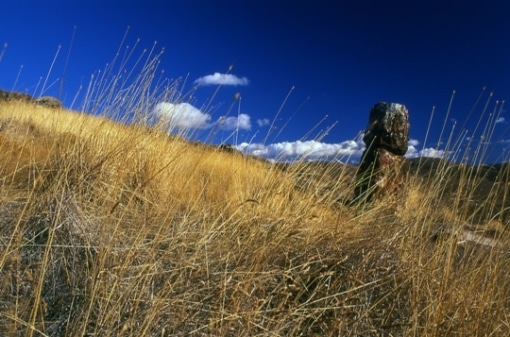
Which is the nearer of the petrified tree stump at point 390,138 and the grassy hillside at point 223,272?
the grassy hillside at point 223,272

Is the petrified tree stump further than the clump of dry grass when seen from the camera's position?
Yes

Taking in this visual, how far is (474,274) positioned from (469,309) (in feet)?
Result: 0.74

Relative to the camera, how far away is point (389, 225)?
2.95 meters

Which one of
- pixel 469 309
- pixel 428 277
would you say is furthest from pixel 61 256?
pixel 469 309

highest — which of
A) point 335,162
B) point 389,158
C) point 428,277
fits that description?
point 389,158

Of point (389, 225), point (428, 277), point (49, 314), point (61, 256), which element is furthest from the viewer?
point (389, 225)

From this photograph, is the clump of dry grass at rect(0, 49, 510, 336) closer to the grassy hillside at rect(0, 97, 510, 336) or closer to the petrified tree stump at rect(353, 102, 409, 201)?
the grassy hillside at rect(0, 97, 510, 336)

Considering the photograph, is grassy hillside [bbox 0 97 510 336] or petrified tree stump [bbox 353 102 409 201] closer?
grassy hillside [bbox 0 97 510 336]

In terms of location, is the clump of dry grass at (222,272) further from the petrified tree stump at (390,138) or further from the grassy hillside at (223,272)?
the petrified tree stump at (390,138)

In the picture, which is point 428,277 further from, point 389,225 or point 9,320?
point 9,320

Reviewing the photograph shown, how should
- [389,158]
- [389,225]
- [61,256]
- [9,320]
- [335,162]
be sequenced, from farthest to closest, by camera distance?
[389,158] → [335,162] → [389,225] → [61,256] → [9,320]

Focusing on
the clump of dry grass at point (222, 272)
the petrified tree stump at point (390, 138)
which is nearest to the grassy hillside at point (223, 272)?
the clump of dry grass at point (222, 272)

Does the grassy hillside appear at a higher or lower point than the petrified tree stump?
lower

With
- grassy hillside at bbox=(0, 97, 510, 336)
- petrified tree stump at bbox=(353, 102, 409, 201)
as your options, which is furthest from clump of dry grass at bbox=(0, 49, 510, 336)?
petrified tree stump at bbox=(353, 102, 409, 201)
